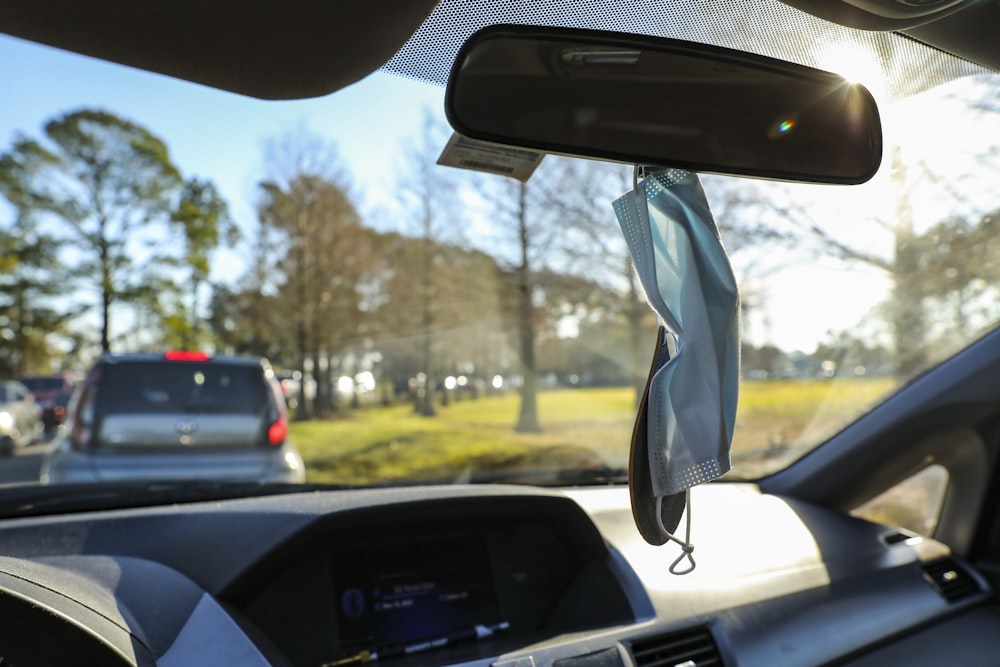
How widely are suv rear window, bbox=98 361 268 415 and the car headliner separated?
5144 mm

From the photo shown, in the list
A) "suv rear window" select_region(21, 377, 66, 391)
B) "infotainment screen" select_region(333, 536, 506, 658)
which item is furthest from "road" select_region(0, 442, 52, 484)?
"infotainment screen" select_region(333, 536, 506, 658)

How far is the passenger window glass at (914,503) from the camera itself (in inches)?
168

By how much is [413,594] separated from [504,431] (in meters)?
7.45

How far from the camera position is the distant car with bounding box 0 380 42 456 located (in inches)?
613

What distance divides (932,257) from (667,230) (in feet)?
16.0

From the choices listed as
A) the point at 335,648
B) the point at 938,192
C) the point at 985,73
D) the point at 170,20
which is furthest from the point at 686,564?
the point at 938,192

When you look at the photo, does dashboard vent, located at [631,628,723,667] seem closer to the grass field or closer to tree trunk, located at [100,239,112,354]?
the grass field

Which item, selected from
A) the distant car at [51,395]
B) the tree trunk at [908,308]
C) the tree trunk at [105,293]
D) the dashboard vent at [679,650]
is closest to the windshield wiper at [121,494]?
the dashboard vent at [679,650]

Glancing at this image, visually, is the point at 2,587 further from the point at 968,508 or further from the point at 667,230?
the point at 968,508

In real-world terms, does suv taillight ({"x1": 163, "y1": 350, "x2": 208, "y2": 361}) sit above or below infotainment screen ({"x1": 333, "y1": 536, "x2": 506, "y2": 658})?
above

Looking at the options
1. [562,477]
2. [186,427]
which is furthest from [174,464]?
[562,477]

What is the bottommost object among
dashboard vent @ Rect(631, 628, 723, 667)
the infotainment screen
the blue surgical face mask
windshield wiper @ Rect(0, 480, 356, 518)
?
dashboard vent @ Rect(631, 628, 723, 667)

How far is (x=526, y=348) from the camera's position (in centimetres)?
1111

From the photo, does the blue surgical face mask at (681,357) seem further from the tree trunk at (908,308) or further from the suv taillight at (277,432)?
the suv taillight at (277,432)
